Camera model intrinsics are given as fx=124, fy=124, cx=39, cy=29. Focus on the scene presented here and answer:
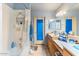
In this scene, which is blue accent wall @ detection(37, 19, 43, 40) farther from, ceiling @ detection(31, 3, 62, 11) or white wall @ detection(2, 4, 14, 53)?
white wall @ detection(2, 4, 14, 53)

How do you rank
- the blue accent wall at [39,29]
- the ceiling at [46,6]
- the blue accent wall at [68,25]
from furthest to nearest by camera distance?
the blue accent wall at [39,29]
the blue accent wall at [68,25]
the ceiling at [46,6]

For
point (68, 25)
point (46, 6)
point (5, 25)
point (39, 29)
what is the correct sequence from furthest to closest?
point (39, 29)
point (46, 6)
point (68, 25)
point (5, 25)

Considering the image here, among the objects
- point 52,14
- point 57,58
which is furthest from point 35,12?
Answer: point 57,58

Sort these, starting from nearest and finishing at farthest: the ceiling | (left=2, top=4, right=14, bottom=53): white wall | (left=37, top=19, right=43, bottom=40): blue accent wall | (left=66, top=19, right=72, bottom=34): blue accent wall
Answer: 1. (left=2, top=4, right=14, bottom=53): white wall
2. the ceiling
3. (left=66, top=19, right=72, bottom=34): blue accent wall
4. (left=37, top=19, right=43, bottom=40): blue accent wall

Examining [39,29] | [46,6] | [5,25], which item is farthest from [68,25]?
[5,25]

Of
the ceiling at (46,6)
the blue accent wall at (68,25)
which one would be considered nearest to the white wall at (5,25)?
the ceiling at (46,6)

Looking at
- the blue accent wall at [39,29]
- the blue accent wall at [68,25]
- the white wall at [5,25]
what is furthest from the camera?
the blue accent wall at [39,29]

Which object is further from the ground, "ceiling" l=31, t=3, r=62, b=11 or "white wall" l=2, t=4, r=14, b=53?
"ceiling" l=31, t=3, r=62, b=11

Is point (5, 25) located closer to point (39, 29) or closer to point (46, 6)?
point (46, 6)

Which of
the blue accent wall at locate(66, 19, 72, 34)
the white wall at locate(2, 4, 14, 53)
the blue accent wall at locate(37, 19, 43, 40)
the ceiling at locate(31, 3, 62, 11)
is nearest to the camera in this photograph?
the white wall at locate(2, 4, 14, 53)

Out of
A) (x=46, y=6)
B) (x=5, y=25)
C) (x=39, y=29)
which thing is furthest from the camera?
(x=39, y=29)

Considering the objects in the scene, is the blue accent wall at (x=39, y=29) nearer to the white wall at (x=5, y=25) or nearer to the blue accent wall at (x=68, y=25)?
the blue accent wall at (x=68, y=25)

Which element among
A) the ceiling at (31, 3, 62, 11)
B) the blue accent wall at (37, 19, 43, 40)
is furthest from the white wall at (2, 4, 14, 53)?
the blue accent wall at (37, 19, 43, 40)

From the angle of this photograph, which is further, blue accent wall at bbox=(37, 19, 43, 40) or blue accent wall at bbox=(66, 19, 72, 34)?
blue accent wall at bbox=(37, 19, 43, 40)
